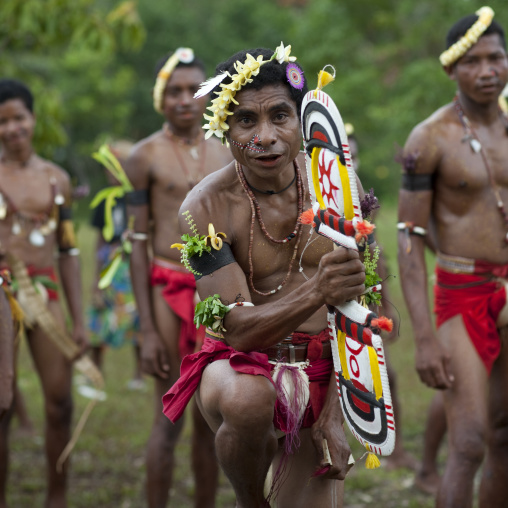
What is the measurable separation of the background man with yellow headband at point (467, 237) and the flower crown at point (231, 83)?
5.08ft

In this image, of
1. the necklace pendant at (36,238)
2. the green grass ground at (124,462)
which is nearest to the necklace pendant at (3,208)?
the necklace pendant at (36,238)

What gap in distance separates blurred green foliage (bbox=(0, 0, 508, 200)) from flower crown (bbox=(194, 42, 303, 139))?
71 centimetres

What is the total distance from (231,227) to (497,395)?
2070 millimetres

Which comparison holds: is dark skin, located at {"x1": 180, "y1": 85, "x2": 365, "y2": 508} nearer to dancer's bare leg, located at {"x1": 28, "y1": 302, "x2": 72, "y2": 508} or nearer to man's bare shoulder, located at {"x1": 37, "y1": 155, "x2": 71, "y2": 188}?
dancer's bare leg, located at {"x1": 28, "y1": 302, "x2": 72, "y2": 508}

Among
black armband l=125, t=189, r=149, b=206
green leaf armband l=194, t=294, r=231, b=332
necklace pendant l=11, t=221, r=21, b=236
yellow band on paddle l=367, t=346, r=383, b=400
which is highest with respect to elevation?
black armband l=125, t=189, r=149, b=206

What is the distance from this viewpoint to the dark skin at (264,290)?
3.54 metres

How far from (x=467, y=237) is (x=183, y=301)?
1858 millimetres

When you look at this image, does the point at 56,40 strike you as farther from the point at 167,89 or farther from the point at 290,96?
the point at 290,96

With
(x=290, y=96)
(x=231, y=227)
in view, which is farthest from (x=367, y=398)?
(x=290, y=96)

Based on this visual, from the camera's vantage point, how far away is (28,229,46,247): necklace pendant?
6.22 meters

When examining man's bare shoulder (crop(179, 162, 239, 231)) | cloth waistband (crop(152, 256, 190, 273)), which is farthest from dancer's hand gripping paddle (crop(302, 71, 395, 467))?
cloth waistband (crop(152, 256, 190, 273))

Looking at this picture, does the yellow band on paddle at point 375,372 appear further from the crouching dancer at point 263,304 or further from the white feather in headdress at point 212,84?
the white feather in headdress at point 212,84

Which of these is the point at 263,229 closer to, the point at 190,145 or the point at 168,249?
the point at 168,249

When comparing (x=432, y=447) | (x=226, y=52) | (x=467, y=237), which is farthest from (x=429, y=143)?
(x=226, y=52)
